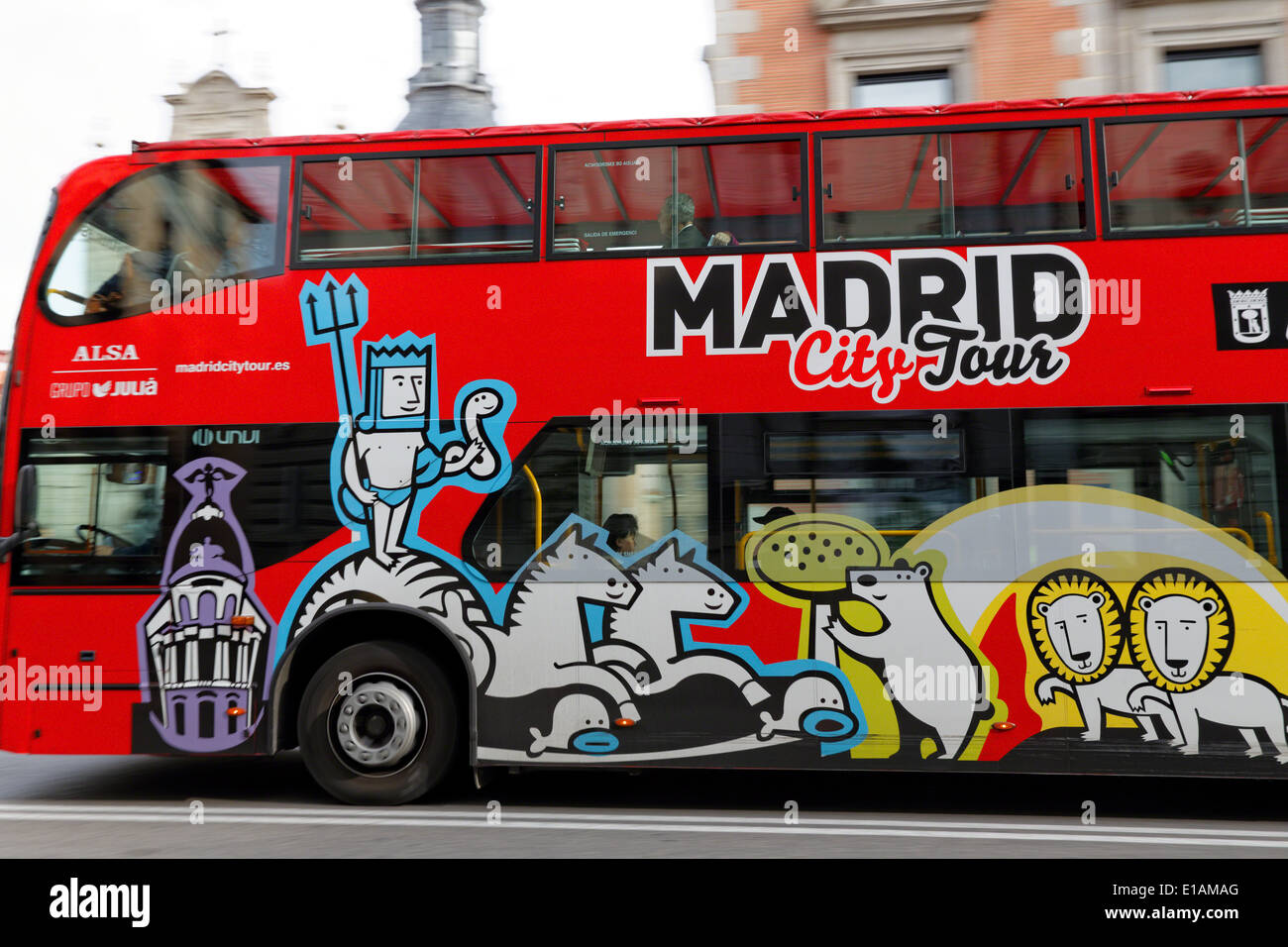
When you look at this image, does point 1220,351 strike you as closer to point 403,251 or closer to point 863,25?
point 403,251

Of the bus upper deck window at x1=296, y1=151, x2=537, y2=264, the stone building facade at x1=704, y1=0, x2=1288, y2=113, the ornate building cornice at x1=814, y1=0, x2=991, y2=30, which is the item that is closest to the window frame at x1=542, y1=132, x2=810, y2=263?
the bus upper deck window at x1=296, y1=151, x2=537, y2=264

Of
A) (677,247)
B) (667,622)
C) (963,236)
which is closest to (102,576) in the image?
(667,622)

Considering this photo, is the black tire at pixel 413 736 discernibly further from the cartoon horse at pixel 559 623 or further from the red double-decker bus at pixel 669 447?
the cartoon horse at pixel 559 623

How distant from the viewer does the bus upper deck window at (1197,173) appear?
21.4 feet

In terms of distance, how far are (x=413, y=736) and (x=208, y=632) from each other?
1482mm

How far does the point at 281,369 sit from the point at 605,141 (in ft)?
8.43

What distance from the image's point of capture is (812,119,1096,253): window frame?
661 centimetres

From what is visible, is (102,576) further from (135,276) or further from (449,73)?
(449,73)

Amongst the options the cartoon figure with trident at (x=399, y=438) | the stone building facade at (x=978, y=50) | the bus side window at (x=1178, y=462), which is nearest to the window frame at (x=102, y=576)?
the cartoon figure with trident at (x=399, y=438)

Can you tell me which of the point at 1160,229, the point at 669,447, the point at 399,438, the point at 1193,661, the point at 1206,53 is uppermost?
the point at 1206,53

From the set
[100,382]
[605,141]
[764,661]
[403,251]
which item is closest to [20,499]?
[100,382]

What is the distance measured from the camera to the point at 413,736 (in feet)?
22.9

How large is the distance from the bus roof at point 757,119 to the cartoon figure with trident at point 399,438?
4.21ft

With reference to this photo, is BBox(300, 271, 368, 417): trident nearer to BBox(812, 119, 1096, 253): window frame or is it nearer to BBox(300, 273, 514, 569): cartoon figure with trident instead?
BBox(300, 273, 514, 569): cartoon figure with trident
